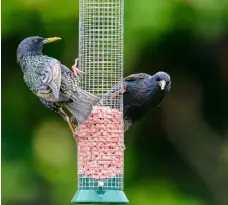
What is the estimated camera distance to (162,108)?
15883 millimetres

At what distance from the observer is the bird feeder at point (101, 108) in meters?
12.4

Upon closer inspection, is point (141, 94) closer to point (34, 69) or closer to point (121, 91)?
point (121, 91)

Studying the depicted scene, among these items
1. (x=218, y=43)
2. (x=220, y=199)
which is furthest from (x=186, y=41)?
(x=220, y=199)

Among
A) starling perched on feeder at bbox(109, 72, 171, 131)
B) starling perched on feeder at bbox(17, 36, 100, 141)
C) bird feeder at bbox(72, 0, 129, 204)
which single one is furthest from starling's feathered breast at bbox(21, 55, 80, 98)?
starling perched on feeder at bbox(109, 72, 171, 131)

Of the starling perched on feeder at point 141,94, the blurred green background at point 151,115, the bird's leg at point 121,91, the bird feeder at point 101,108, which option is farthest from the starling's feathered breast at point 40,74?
the blurred green background at point 151,115

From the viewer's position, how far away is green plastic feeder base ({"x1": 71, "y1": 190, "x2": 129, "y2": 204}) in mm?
12125

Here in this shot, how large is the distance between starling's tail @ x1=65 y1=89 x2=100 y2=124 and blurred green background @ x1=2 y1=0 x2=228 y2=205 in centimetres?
211

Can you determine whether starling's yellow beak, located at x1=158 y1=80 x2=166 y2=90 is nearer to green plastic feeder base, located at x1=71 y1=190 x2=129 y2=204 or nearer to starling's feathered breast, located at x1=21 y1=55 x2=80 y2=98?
starling's feathered breast, located at x1=21 y1=55 x2=80 y2=98

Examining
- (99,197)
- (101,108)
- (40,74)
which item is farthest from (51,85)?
(99,197)

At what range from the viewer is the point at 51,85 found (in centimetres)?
1233

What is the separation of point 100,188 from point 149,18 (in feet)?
8.40

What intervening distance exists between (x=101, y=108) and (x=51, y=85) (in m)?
0.40

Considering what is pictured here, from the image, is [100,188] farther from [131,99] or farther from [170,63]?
[170,63]

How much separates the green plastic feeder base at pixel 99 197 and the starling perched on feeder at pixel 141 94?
79 cm
